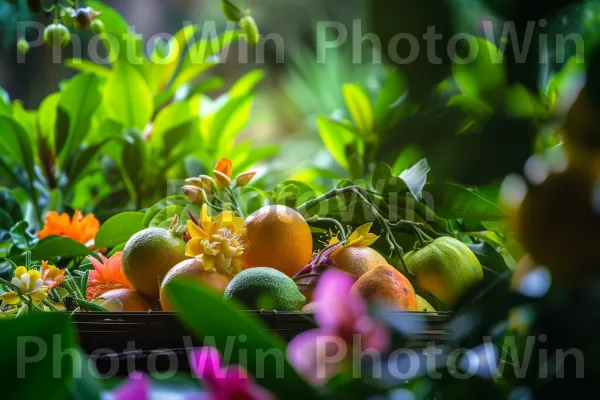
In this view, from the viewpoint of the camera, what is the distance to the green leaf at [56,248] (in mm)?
842

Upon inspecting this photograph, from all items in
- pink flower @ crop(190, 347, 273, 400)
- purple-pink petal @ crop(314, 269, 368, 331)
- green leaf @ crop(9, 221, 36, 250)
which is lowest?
green leaf @ crop(9, 221, 36, 250)

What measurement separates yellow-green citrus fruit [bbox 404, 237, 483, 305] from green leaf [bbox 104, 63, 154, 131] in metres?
0.89

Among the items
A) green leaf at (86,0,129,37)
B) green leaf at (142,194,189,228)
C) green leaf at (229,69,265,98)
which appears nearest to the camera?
green leaf at (142,194,189,228)

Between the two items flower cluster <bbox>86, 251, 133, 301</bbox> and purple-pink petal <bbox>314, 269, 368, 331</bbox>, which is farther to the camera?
flower cluster <bbox>86, 251, 133, 301</bbox>

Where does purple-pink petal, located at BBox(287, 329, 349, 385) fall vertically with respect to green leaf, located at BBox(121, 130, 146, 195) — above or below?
above

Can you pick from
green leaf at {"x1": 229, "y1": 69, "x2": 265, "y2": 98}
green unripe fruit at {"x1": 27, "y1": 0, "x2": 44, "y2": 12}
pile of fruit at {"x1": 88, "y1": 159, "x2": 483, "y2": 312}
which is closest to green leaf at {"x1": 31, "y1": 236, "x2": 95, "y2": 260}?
pile of fruit at {"x1": 88, "y1": 159, "x2": 483, "y2": 312}

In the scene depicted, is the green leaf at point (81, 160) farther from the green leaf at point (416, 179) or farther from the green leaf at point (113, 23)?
the green leaf at point (416, 179)

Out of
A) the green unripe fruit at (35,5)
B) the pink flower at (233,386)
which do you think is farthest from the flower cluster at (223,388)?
the green unripe fruit at (35,5)

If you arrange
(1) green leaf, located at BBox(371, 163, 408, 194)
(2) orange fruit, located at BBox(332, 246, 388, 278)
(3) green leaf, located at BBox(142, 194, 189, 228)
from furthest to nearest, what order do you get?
(3) green leaf, located at BBox(142, 194, 189, 228) → (1) green leaf, located at BBox(371, 163, 408, 194) → (2) orange fruit, located at BBox(332, 246, 388, 278)

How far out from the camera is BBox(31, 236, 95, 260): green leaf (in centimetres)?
84

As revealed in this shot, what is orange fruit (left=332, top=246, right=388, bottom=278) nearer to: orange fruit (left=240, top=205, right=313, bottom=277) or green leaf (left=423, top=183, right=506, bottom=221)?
orange fruit (left=240, top=205, right=313, bottom=277)

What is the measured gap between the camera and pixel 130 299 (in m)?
0.66

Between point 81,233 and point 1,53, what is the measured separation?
2296 mm

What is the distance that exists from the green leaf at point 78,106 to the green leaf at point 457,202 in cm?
98
